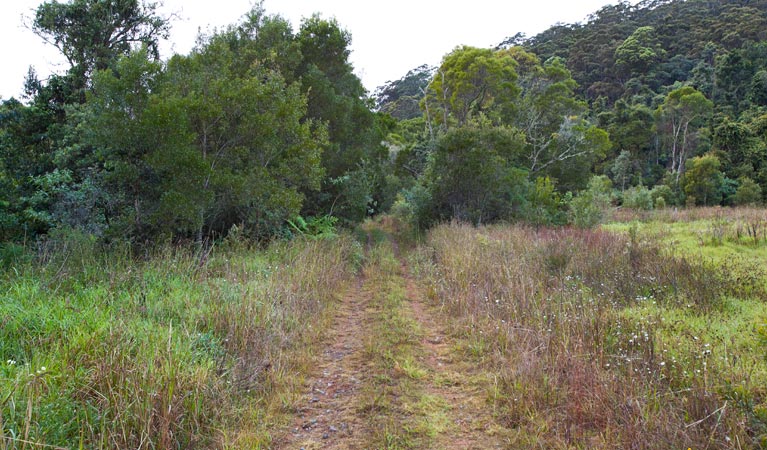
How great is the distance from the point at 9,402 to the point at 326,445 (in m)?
2.17

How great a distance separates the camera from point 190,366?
3586 mm

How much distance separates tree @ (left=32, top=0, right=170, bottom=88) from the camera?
1136 cm

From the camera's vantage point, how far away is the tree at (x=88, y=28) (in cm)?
1136

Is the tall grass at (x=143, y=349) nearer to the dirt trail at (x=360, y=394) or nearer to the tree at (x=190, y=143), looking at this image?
the dirt trail at (x=360, y=394)

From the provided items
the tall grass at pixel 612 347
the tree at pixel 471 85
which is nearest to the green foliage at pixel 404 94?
the tree at pixel 471 85

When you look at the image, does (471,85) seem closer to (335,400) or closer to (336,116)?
(336,116)

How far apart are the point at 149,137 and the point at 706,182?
3670cm

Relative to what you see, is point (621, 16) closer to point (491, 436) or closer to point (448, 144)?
point (448, 144)

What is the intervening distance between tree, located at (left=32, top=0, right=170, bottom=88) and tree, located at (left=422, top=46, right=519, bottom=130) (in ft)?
64.4

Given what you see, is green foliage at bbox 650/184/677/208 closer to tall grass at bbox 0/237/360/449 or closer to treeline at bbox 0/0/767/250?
treeline at bbox 0/0/767/250

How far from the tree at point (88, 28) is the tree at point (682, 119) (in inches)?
1682

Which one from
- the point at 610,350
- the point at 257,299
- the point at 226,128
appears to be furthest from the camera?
the point at 226,128

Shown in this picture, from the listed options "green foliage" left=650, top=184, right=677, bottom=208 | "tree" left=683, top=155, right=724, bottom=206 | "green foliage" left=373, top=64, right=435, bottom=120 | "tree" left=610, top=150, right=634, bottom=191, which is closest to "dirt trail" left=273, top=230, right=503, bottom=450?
"green foliage" left=650, top=184, right=677, bottom=208

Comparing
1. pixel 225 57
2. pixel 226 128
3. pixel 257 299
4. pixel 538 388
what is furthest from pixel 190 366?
pixel 225 57
